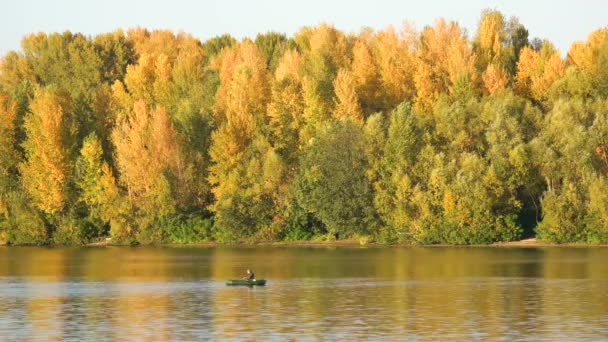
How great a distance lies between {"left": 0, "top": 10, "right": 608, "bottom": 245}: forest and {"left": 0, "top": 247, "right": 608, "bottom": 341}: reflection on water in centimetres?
909

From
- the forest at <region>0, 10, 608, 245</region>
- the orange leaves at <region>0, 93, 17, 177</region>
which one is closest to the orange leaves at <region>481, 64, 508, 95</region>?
the forest at <region>0, 10, 608, 245</region>

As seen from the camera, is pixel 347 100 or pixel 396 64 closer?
pixel 347 100

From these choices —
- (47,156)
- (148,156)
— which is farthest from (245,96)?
(47,156)

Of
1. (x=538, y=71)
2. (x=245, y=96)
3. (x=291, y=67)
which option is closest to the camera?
(x=538, y=71)

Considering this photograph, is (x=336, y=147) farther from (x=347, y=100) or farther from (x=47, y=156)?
(x=47, y=156)

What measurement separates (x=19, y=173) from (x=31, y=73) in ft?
100

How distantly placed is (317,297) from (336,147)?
158ft

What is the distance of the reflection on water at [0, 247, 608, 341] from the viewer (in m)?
42.7

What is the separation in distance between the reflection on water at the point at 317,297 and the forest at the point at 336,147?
358 inches

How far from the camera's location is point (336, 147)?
4040 inches

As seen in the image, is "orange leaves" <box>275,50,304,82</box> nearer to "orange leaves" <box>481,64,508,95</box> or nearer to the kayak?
"orange leaves" <box>481,64,508,95</box>

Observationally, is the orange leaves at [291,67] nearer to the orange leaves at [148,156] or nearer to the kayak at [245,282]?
the orange leaves at [148,156]

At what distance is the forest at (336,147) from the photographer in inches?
3831

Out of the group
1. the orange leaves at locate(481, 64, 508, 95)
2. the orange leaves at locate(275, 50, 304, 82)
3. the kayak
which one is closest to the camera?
the kayak
